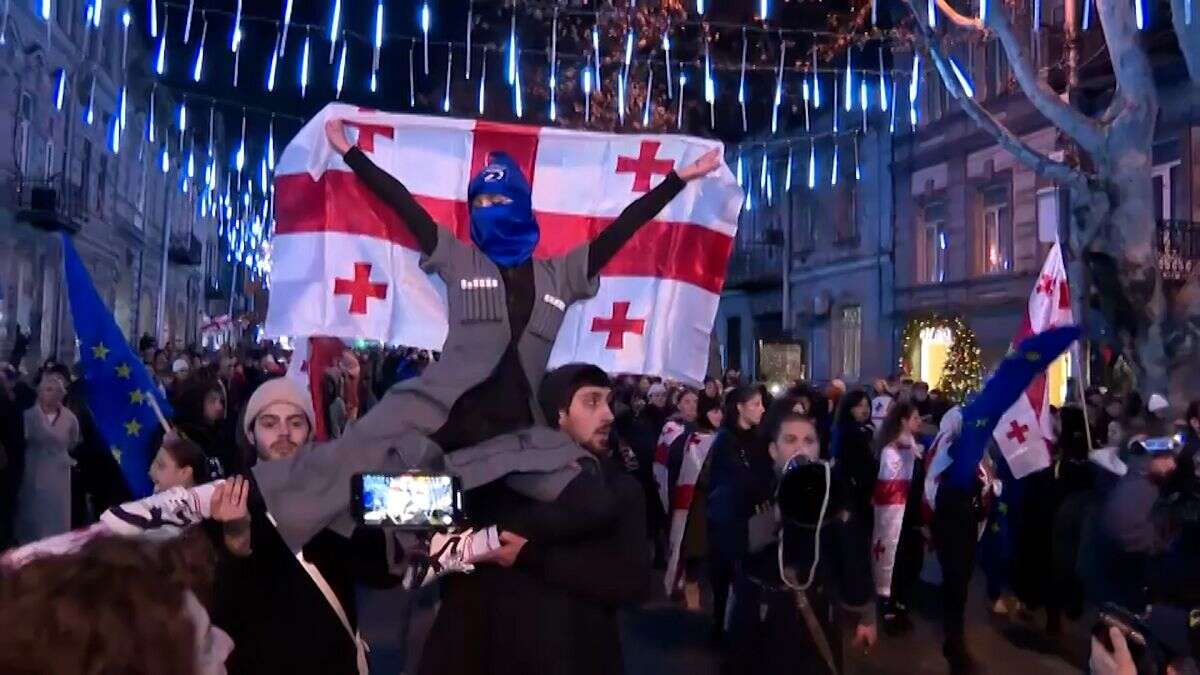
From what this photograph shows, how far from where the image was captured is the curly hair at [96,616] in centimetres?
158

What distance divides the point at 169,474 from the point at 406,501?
134 centimetres

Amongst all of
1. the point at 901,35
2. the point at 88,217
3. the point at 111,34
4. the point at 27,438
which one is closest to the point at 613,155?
the point at 27,438

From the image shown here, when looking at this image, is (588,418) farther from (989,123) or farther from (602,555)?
(989,123)

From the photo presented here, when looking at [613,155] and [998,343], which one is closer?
[613,155]

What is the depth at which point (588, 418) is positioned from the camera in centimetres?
403

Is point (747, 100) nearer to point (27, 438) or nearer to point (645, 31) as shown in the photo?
point (645, 31)

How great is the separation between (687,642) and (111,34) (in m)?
29.7

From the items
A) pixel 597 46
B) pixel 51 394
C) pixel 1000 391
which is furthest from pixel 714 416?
pixel 597 46

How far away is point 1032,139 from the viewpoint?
24562 mm

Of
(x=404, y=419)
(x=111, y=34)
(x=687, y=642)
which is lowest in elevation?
(x=687, y=642)

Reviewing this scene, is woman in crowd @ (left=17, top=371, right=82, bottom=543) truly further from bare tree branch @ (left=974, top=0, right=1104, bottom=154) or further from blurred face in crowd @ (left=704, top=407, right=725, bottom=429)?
bare tree branch @ (left=974, top=0, right=1104, bottom=154)

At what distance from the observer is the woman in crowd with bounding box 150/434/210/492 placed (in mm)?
4203

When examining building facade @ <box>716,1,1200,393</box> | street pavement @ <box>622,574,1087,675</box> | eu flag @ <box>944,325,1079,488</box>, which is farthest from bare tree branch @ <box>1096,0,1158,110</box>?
eu flag @ <box>944,325,1079,488</box>

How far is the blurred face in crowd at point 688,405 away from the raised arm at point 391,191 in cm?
711
